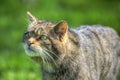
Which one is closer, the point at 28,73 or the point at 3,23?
the point at 28,73

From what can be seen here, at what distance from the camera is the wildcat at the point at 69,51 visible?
465 inches

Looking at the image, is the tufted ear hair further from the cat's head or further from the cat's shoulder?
the cat's shoulder

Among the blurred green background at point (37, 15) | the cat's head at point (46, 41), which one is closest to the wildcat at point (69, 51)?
the cat's head at point (46, 41)

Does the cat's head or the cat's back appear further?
the cat's back

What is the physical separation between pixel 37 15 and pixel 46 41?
1264 centimetres

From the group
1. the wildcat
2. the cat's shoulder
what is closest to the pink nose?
the wildcat

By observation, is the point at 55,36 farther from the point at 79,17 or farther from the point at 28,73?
the point at 79,17

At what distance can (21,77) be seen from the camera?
672 inches

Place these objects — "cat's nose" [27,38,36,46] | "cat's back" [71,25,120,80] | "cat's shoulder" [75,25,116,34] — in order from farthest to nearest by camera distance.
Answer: "cat's shoulder" [75,25,116,34] < "cat's back" [71,25,120,80] < "cat's nose" [27,38,36,46]

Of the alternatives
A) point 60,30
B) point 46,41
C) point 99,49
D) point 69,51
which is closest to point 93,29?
point 99,49

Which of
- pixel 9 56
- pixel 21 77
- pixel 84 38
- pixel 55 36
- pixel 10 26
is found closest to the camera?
pixel 55 36

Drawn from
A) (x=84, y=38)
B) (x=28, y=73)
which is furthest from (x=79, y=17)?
(x=84, y=38)

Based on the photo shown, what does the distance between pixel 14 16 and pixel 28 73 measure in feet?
28.6

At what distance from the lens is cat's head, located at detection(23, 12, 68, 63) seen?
1170 cm
